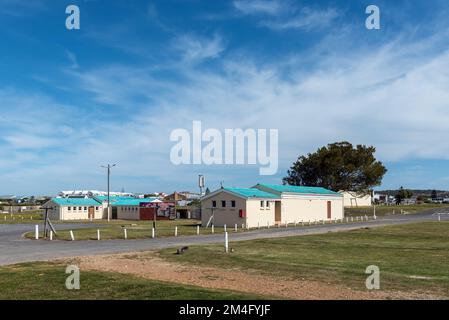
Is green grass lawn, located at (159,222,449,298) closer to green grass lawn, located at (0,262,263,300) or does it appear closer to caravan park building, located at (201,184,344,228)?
green grass lawn, located at (0,262,263,300)

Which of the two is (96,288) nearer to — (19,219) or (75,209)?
(19,219)

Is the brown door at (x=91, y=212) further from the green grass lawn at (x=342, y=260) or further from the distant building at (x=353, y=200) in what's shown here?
the green grass lawn at (x=342, y=260)

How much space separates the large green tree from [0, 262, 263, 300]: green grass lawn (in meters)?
78.3

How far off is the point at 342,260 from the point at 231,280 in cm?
706

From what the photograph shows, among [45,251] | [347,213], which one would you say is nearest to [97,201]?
[347,213]

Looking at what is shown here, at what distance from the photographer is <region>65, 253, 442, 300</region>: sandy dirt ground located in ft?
39.3

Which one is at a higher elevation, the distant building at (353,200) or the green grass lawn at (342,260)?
the distant building at (353,200)

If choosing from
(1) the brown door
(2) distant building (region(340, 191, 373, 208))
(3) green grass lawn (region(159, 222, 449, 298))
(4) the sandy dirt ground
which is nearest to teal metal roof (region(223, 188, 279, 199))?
(3) green grass lawn (region(159, 222, 449, 298))

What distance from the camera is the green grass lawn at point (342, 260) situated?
14532 millimetres

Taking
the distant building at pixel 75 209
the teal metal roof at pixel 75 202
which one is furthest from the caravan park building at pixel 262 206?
the teal metal roof at pixel 75 202

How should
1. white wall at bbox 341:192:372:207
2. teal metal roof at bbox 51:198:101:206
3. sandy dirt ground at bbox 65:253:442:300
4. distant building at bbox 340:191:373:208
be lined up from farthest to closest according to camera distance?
white wall at bbox 341:192:372:207, distant building at bbox 340:191:373:208, teal metal roof at bbox 51:198:101:206, sandy dirt ground at bbox 65:253:442:300

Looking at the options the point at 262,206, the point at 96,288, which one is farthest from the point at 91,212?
the point at 96,288

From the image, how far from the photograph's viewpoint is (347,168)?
89188 mm

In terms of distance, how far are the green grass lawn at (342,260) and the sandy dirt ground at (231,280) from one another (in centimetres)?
78
